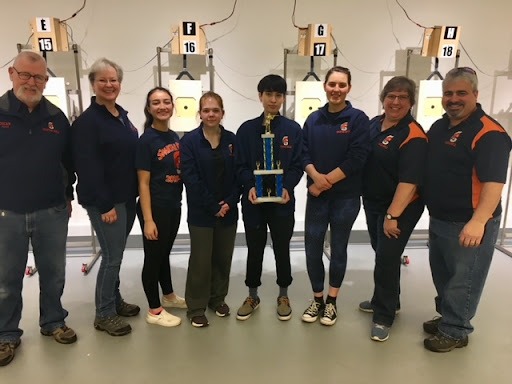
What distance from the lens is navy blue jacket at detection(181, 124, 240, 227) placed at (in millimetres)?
2258

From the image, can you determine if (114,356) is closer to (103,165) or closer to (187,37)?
(103,165)

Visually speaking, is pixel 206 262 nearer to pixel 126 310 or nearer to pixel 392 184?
pixel 126 310

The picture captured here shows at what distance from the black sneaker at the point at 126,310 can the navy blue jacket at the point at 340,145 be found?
146 cm

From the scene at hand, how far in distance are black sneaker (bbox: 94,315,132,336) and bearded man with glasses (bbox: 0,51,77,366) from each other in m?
0.36

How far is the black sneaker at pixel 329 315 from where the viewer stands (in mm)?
2488

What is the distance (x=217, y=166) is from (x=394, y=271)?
1.19 m

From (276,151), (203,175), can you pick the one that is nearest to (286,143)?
(276,151)

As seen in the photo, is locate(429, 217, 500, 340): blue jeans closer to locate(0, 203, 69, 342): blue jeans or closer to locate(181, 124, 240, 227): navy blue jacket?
locate(181, 124, 240, 227): navy blue jacket

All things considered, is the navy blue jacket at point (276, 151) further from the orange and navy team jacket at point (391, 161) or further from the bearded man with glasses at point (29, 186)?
the bearded man with glasses at point (29, 186)

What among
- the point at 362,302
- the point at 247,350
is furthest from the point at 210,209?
the point at 362,302

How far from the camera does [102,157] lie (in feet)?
6.93

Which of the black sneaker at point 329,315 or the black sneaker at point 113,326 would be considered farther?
the black sneaker at point 329,315

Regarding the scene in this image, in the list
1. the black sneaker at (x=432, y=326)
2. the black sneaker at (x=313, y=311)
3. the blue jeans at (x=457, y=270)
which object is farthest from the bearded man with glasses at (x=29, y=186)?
the black sneaker at (x=432, y=326)

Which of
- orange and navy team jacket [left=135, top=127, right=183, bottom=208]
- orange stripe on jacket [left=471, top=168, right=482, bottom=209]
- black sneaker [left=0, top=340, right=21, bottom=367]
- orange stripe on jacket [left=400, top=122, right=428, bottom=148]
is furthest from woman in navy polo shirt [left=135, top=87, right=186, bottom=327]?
orange stripe on jacket [left=471, top=168, right=482, bottom=209]
